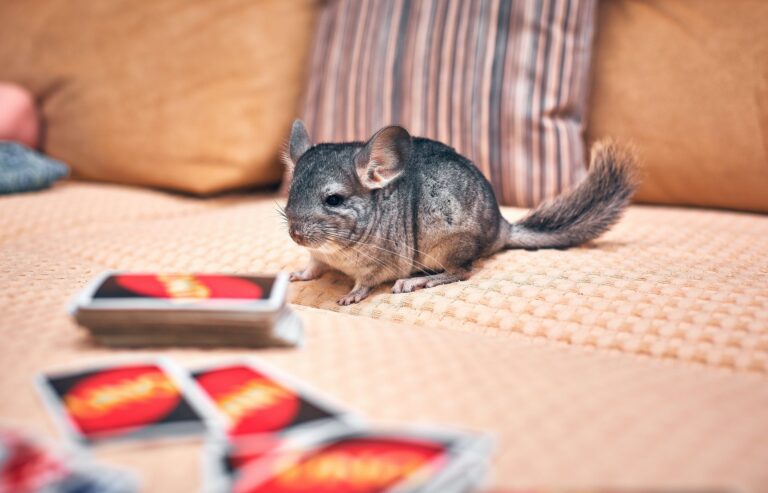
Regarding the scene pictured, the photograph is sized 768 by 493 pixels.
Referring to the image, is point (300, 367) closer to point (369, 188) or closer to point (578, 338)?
point (578, 338)

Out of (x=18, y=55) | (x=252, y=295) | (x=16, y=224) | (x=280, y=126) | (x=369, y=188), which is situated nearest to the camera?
(x=252, y=295)

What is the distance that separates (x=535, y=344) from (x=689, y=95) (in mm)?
A: 1103

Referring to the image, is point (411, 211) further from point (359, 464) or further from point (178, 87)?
point (178, 87)

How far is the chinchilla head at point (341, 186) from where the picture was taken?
1315 mm

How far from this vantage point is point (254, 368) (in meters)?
0.82

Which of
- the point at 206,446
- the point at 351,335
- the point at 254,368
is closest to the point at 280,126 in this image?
the point at 351,335

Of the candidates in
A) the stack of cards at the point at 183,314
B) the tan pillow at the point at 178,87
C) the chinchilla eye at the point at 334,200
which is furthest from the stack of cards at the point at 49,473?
the tan pillow at the point at 178,87

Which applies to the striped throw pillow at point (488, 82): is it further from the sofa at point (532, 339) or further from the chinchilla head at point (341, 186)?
the chinchilla head at point (341, 186)

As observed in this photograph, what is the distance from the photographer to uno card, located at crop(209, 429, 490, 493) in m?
0.58

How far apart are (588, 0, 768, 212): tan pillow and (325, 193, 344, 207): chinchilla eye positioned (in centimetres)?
94

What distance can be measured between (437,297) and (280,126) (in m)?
1.11

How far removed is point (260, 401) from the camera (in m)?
0.73

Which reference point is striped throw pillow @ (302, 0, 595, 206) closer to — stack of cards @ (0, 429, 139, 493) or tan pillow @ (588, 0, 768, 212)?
tan pillow @ (588, 0, 768, 212)

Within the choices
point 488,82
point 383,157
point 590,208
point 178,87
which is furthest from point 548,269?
point 178,87
